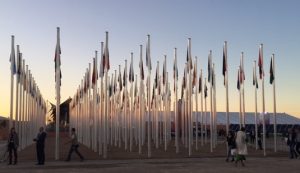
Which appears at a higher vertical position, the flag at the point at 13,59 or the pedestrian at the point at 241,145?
the flag at the point at 13,59

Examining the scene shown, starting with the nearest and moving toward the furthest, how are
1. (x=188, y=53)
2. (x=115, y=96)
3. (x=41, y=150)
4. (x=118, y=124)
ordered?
(x=41, y=150)
(x=188, y=53)
(x=115, y=96)
(x=118, y=124)

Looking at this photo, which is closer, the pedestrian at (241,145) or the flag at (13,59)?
the pedestrian at (241,145)

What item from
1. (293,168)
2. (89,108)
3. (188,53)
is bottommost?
(293,168)

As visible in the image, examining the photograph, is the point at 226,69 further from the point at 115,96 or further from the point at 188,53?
the point at 115,96

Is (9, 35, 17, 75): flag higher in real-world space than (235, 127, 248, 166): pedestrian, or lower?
higher

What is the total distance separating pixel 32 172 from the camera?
64.7 ft

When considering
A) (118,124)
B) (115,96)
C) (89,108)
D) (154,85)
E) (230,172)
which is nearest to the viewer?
(230,172)

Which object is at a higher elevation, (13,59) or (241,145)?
(13,59)

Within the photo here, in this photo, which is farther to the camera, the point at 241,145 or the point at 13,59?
the point at 13,59

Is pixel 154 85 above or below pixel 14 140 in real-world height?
above

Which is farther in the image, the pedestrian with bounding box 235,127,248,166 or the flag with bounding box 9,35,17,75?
the flag with bounding box 9,35,17,75

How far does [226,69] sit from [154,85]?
984cm

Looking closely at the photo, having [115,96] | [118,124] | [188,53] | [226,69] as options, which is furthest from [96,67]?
[118,124]

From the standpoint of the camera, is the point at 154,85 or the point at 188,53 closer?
the point at 188,53
